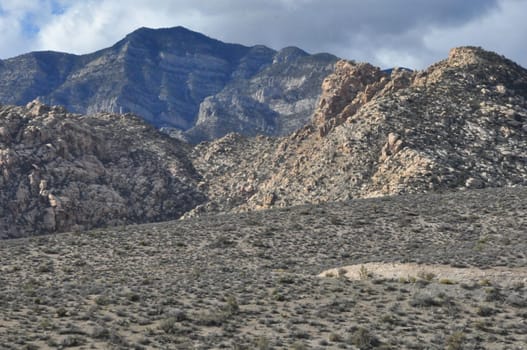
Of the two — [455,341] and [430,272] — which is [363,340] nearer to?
[455,341]

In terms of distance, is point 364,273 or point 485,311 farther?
point 364,273

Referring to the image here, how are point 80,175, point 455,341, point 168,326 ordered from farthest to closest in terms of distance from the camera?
A: point 80,175
point 168,326
point 455,341

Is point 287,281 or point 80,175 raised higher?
point 80,175

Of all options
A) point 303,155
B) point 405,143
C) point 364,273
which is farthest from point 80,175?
point 364,273

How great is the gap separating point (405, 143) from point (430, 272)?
39.4 metres

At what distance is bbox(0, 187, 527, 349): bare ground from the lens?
87.8ft

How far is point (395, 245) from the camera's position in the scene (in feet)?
155

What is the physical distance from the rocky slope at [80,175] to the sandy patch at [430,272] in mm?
53101

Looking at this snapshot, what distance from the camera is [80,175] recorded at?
311 ft

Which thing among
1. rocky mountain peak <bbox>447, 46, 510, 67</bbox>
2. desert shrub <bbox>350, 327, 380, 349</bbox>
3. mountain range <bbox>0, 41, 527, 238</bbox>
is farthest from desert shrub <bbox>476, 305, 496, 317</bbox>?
rocky mountain peak <bbox>447, 46, 510, 67</bbox>

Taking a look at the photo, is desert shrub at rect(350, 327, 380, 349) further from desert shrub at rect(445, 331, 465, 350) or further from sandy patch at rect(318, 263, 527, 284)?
sandy patch at rect(318, 263, 527, 284)

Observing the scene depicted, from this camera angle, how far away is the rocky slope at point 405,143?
73125mm

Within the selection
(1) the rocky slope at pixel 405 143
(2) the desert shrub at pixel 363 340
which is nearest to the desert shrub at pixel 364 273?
(2) the desert shrub at pixel 363 340

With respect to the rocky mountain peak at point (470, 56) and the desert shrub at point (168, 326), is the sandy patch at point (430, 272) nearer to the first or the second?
the desert shrub at point (168, 326)
